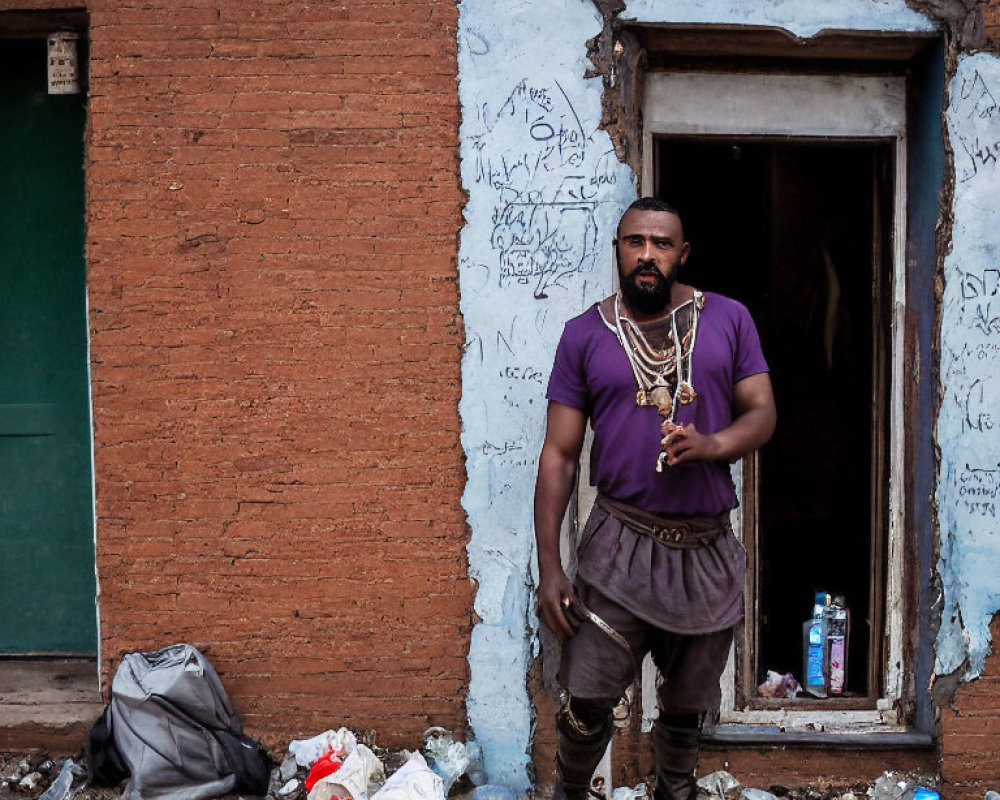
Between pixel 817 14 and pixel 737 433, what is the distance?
6.21 ft

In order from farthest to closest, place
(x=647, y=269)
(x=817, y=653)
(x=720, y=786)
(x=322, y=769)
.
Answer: (x=817, y=653) → (x=720, y=786) → (x=322, y=769) → (x=647, y=269)

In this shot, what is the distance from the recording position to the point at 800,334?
6992mm

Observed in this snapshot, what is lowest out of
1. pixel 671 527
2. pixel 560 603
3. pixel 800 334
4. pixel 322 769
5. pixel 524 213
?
pixel 322 769

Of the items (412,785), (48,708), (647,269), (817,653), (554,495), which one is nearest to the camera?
(647,269)

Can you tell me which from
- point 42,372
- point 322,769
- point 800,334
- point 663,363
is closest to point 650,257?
point 663,363

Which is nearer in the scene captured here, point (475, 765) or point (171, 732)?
point (171, 732)

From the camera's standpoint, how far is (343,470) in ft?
15.1

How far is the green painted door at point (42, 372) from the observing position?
5.17 metres

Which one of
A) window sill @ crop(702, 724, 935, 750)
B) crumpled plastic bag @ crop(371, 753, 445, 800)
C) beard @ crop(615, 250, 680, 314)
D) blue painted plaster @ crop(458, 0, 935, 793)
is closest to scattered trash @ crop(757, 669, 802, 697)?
window sill @ crop(702, 724, 935, 750)

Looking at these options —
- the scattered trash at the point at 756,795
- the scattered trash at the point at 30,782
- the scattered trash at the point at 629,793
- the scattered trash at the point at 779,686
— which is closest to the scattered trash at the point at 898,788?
the scattered trash at the point at 756,795

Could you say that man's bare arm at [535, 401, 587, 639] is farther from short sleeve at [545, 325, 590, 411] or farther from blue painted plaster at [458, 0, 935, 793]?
blue painted plaster at [458, 0, 935, 793]

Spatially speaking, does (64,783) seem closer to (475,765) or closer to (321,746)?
(321,746)

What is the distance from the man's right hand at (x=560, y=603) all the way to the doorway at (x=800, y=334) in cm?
171

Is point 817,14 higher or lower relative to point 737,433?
higher
